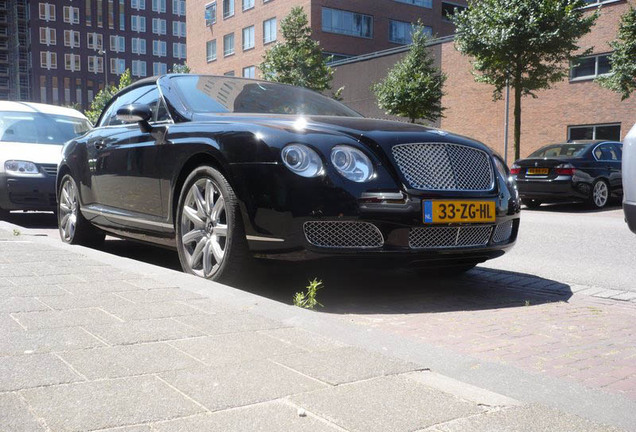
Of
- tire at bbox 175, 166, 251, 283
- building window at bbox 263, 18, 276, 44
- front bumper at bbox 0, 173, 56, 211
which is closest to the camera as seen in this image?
tire at bbox 175, 166, 251, 283

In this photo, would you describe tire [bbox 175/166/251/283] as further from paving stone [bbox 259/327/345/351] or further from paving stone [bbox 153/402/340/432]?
paving stone [bbox 153/402/340/432]

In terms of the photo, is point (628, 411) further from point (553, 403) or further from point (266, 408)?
point (266, 408)

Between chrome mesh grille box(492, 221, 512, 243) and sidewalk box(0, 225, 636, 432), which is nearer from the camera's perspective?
sidewalk box(0, 225, 636, 432)

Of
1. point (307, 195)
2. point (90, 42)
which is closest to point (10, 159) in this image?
point (307, 195)

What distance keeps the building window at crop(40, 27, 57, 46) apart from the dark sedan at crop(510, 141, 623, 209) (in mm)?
84873

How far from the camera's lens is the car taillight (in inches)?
557

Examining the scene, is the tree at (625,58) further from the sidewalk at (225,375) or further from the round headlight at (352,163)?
the sidewalk at (225,375)

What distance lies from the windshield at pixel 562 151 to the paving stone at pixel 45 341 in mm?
13358

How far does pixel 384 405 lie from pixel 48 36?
3755 inches

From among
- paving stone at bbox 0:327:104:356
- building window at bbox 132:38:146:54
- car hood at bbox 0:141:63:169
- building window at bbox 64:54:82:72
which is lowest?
paving stone at bbox 0:327:104:356

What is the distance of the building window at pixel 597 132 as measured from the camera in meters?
26.8

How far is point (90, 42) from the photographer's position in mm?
89812

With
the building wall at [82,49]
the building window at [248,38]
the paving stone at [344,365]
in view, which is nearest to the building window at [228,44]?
the building window at [248,38]

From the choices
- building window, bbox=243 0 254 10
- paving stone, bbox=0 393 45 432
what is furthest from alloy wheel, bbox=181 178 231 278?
building window, bbox=243 0 254 10
